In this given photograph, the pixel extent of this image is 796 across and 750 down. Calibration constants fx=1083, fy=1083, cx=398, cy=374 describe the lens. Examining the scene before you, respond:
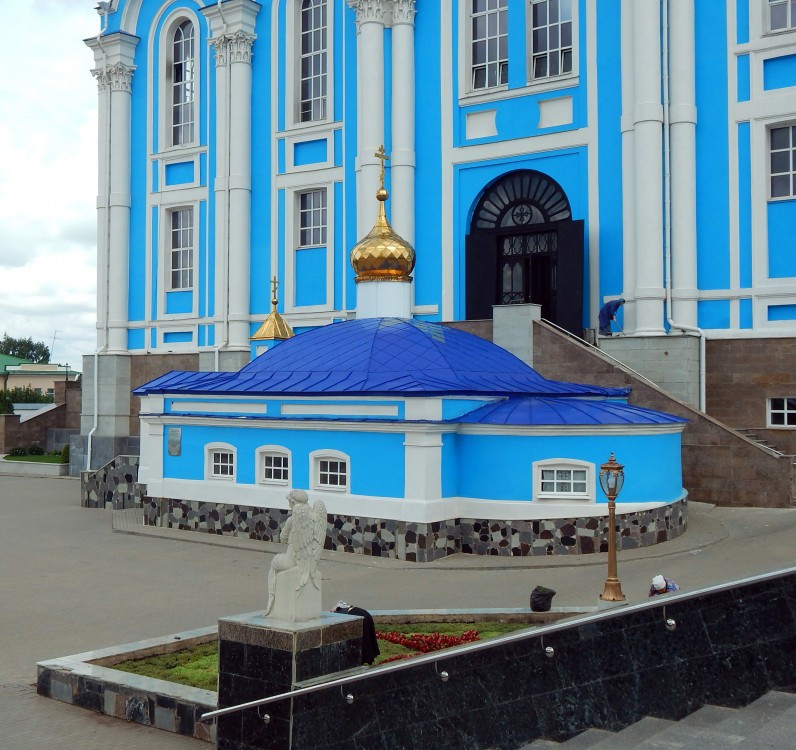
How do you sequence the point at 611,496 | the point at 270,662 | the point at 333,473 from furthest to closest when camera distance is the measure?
1. the point at 333,473
2. the point at 611,496
3. the point at 270,662

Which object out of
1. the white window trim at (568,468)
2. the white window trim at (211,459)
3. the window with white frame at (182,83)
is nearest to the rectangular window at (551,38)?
the window with white frame at (182,83)

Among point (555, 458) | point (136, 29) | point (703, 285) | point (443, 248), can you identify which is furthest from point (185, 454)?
point (136, 29)

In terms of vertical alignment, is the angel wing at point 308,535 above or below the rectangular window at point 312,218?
below

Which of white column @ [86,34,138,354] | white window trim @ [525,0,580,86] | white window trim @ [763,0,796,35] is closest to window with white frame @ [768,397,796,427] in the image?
white window trim @ [763,0,796,35]

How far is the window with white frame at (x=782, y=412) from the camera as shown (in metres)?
20.2

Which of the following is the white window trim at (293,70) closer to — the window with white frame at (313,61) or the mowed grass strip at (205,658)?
the window with white frame at (313,61)

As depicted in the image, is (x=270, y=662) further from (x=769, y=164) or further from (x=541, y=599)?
(x=769, y=164)

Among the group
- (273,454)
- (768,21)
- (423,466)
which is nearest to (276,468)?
(273,454)

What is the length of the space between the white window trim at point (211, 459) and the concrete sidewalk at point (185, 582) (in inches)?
44.0

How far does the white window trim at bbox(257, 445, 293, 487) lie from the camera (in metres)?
17.7

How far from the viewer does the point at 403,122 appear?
84.8ft

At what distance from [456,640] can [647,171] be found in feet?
46.4

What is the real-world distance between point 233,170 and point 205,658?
67.8 feet

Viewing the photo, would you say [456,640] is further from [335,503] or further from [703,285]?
[703,285]
